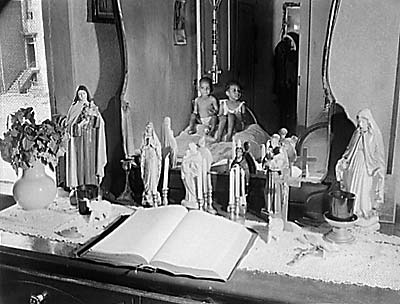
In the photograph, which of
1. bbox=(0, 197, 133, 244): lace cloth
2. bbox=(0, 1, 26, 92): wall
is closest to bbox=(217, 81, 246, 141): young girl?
bbox=(0, 197, 133, 244): lace cloth

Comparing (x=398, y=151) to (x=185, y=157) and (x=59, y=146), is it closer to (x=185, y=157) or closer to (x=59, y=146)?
(x=185, y=157)

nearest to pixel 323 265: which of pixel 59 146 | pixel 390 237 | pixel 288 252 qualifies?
pixel 288 252

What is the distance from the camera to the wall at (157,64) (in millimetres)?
1394

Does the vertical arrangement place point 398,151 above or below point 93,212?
above

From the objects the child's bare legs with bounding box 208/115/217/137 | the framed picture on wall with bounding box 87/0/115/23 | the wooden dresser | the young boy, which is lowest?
the wooden dresser

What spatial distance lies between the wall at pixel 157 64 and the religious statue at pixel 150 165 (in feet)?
0.17

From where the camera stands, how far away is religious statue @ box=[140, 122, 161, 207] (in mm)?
1419

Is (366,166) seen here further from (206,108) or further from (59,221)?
(59,221)

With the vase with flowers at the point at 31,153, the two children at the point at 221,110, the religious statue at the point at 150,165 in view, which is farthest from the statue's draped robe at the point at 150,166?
the vase with flowers at the point at 31,153

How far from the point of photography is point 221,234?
1.21 m

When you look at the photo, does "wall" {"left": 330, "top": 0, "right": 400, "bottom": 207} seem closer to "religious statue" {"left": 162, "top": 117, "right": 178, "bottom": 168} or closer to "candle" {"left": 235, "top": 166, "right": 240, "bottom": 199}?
"candle" {"left": 235, "top": 166, "right": 240, "bottom": 199}

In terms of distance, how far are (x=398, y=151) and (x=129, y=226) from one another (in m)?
0.64

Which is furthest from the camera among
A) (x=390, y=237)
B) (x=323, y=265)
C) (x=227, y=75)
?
(x=227, y=75)

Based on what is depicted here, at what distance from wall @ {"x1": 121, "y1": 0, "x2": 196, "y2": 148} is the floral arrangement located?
220mm
